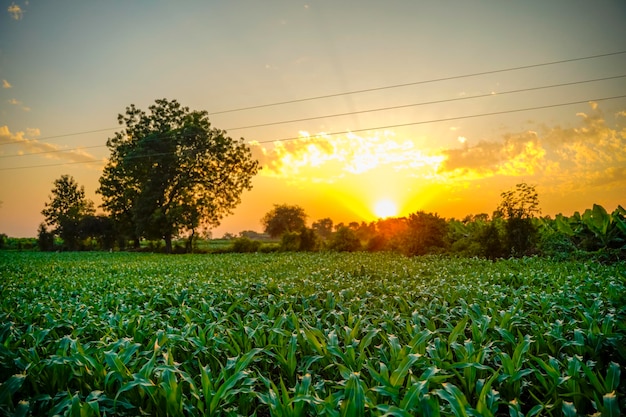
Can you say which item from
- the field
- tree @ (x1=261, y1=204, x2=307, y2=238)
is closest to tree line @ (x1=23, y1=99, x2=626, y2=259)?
the field

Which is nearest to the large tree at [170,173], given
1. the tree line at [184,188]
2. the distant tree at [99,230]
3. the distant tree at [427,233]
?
the tree line at [184,188]

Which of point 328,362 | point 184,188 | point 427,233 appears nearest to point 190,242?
point 184,188

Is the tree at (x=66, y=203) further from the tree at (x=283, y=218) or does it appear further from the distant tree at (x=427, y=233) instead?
the distant tree at (x=427, y=233)

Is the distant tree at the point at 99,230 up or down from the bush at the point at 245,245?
up

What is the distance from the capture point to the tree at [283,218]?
213 feet

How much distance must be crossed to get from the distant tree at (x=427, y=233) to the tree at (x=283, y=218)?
148 feet

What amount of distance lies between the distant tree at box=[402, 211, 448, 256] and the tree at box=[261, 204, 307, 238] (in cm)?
4498

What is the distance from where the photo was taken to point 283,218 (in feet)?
215

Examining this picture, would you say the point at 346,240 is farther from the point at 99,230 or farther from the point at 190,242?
the point at 99,230

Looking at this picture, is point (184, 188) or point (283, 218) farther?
point (283, 218)

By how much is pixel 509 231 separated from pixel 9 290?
18283 mm

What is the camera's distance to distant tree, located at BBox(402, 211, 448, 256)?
Answer: 19.4m

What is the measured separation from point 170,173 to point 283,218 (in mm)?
32667

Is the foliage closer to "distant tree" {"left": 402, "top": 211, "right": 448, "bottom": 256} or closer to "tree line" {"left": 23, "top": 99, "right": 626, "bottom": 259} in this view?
"tree line" {"left": 23, "top": 99, "right": 626, "bottom": 259}
